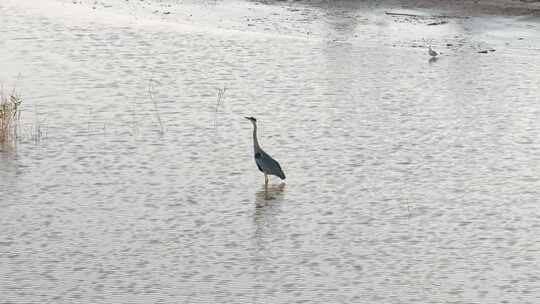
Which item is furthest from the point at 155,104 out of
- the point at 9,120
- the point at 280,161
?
the point at 280,161

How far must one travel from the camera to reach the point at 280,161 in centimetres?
1582

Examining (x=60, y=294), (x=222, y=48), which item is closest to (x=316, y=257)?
(x=60, y=294)

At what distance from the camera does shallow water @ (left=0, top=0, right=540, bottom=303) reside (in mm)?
11625

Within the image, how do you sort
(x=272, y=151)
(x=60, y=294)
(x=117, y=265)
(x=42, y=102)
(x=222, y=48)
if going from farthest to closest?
(x=222, y=48) < (x=42, y=102) < (x=272, y=151) < (x=117, y=265) < (x=60, y=294)

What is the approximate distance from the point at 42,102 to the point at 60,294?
813 cm

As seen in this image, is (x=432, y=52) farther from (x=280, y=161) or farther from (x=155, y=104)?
(x=280, y=161)

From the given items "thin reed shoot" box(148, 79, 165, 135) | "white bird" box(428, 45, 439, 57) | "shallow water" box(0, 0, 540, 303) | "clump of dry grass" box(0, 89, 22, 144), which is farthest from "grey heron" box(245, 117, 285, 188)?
"white bird" box(428, 45, 439, 57)

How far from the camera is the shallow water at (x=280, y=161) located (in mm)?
11625

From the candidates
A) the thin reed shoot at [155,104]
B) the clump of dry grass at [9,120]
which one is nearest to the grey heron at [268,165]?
the thin reed shoot at [155,104]

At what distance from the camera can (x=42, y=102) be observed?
738 inches

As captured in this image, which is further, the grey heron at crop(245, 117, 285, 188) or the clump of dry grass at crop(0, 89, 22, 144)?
the clump of dry grass at crop(0, 89, 22, 144)

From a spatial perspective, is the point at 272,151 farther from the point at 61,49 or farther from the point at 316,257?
the point at 61,49

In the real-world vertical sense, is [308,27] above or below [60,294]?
Result: above

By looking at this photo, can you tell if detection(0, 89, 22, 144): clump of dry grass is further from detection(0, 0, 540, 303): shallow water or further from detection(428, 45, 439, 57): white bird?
detection(428, 45, 439, 57): white bird
